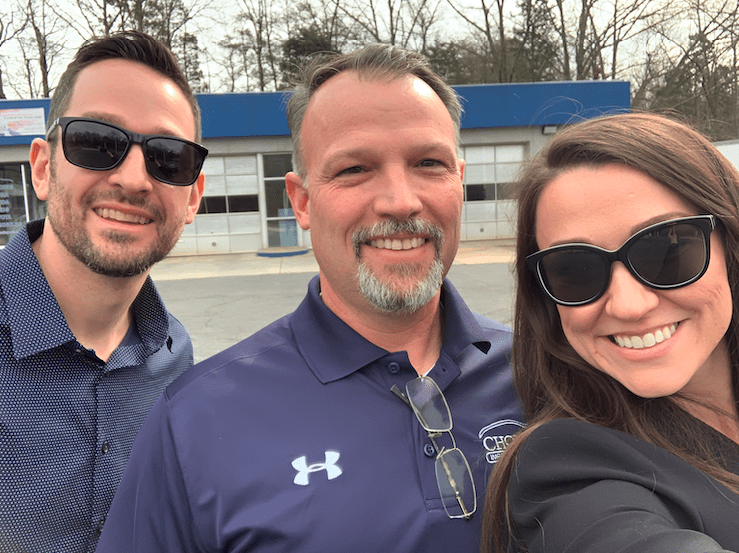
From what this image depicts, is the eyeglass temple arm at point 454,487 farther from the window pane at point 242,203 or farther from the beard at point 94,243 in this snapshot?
the window pane at point 242,203

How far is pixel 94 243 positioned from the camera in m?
2.19

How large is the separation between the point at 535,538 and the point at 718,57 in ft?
101

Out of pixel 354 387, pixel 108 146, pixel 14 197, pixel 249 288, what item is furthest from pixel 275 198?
pixel 354 387

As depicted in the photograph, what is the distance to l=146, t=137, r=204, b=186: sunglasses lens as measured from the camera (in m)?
2.29

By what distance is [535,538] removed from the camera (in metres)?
1.31

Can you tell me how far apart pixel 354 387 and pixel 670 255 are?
91 centimetres

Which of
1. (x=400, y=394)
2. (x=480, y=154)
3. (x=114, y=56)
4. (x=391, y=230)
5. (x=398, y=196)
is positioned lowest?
(x=400, y=394)

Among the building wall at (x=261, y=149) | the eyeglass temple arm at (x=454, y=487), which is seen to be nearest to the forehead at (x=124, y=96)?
the eyeglass temple arm at (x=454, y=487)

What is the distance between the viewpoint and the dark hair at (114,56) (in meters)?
2.36

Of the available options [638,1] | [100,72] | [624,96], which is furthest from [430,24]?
[100,72]

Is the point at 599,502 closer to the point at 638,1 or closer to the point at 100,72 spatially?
the point at 100,72

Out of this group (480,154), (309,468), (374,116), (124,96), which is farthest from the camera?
(480,154)

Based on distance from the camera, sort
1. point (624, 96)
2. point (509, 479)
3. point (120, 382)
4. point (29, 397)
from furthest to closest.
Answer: point (624, 96) → point (120, 382) → point (29, 397) → point (509, 479)

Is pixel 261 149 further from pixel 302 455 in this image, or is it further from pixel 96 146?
pixel 302 455
